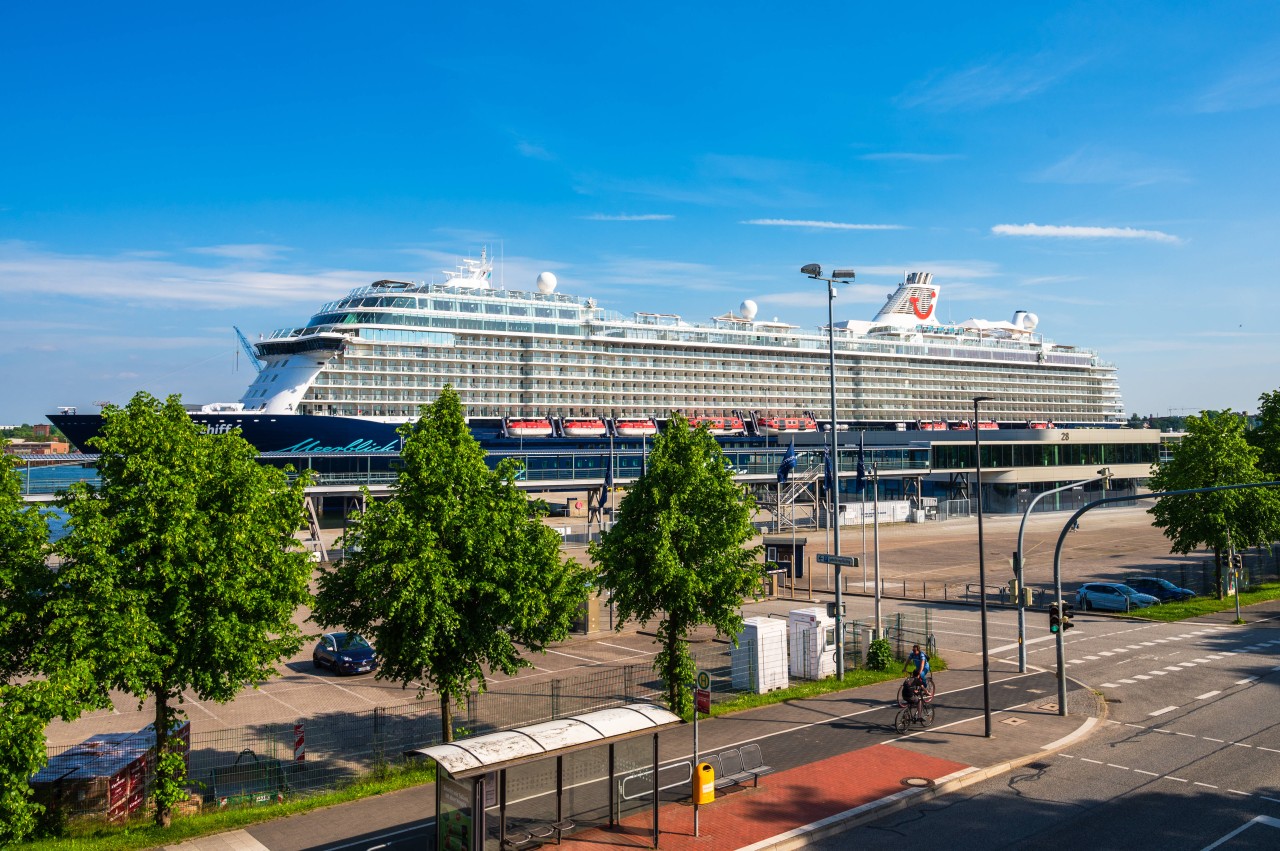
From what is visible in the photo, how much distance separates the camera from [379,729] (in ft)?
63.7

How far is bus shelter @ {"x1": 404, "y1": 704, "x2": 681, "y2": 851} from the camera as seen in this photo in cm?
1251

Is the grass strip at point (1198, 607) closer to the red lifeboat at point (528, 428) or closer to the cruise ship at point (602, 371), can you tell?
the cruise ship at point (602, 371)

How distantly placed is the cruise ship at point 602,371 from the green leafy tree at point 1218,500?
76.7ft

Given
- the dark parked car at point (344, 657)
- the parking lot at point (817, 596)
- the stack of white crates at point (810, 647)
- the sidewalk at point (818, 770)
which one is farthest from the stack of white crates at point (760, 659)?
the dark parked car at point (344, 657)

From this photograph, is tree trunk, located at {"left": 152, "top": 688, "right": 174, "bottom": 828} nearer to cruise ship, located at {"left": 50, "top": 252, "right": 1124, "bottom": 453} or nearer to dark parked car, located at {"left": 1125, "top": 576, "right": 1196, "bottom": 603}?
cruise ship, located at {"left": 50, "top": 252, "right": 1124, "bottom": 453}

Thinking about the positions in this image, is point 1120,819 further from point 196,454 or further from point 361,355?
point 361,355

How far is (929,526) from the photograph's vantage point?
248 ft

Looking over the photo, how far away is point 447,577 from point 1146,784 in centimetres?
1333

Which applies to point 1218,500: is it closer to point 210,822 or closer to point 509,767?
point 509,767

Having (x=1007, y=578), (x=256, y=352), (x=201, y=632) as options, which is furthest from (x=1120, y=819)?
(x=256, y=352)

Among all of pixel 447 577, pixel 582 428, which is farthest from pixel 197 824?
pixel 582 428

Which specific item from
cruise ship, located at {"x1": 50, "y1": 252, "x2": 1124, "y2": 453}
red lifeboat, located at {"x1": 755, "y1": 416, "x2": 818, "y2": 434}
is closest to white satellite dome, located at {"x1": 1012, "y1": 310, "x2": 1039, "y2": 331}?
cruise ship, located at {"x1": 50, "y1": 252, "x2": 1124, "y2": 453}

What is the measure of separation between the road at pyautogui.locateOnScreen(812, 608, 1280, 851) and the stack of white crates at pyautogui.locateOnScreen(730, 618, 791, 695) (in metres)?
7.48

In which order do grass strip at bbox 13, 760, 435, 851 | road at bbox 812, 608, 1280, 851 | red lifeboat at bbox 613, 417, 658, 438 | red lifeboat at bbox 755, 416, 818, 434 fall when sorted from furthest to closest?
1. red lifeboat at bbox 755, 416, 818, 434
2. red lifeboat at bbox 613, 417, 658, 438
3. grass strip at bbox 13, 760, 435, 851
4. road at bbox 812, 608, 1280, 851
